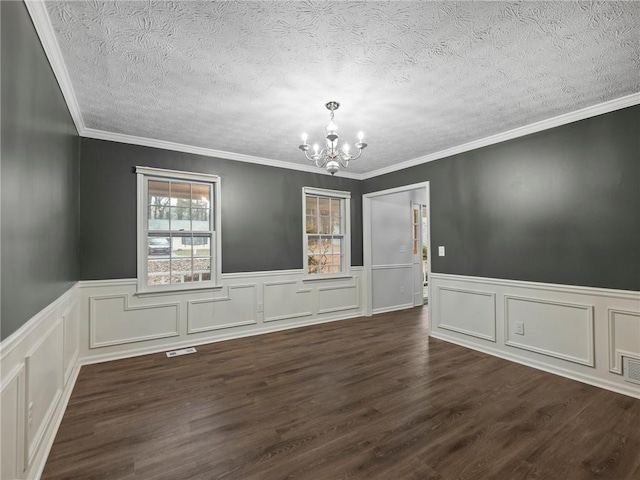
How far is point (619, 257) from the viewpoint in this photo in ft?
9.41

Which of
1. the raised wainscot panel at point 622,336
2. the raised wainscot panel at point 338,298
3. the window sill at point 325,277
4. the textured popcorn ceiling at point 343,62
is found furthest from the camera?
the raised wainscot panel at point 338,298

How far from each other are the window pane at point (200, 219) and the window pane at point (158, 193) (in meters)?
0.36

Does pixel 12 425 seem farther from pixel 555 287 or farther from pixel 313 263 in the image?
pixel 555 287

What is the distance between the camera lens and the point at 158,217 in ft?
13.2

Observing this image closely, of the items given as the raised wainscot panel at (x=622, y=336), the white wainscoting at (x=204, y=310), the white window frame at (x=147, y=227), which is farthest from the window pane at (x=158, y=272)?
the raised wainscot panel at (x=622, y=336)

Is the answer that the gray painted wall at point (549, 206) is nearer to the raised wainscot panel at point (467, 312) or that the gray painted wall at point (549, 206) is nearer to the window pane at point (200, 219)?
the raised wainscot panel at point (467, 312)

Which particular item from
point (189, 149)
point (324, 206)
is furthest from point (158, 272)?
point (324, 206)

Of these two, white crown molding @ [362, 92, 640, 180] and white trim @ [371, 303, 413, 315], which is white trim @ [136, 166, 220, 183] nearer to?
white crown molding @ [362, 92, 640, 180]

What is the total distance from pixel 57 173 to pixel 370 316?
4.79 metres

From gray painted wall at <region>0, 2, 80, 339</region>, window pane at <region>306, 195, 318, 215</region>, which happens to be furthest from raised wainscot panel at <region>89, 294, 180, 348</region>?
window pane at <region>306, 195, 318, 215</region>

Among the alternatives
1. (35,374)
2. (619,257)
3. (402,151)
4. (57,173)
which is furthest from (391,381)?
(57,173)

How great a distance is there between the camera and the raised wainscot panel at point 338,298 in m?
5.31

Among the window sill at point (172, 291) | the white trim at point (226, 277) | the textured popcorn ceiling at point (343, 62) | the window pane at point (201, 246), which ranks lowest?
the window sill at point (172, 291)

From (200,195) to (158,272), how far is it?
1161 millimetres
